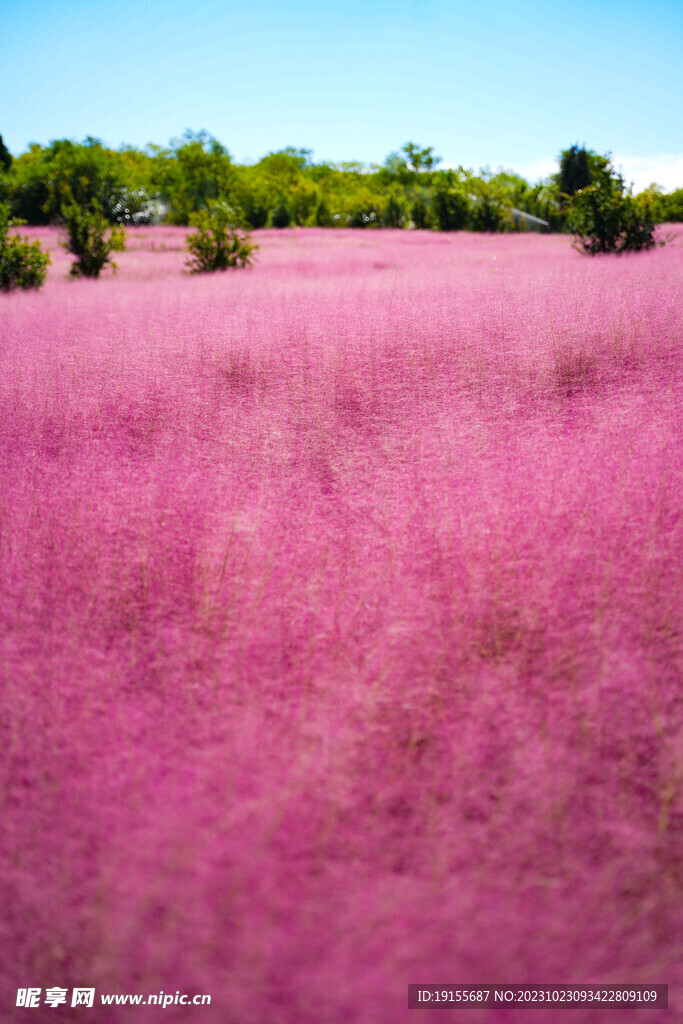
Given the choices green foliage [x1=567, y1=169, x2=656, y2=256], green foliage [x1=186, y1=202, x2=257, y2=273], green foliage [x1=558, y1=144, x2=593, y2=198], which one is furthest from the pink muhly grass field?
green foliage [x1=558, y1=144, x2=593, y2=198]

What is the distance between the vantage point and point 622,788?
Answer: 194 cm

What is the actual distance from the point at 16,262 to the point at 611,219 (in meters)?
11.1

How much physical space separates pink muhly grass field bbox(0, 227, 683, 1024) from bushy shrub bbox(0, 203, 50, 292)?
6.12 meters

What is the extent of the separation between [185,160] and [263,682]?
168 ft

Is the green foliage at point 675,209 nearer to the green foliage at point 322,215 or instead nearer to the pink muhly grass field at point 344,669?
the green foliage at point 322,215

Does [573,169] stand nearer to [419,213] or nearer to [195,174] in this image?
[419,213]

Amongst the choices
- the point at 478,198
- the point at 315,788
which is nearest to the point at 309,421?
the point at 315,788

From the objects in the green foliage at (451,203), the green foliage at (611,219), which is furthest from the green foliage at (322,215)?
the green foliage at (611,219)

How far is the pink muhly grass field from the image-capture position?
5.23 ft

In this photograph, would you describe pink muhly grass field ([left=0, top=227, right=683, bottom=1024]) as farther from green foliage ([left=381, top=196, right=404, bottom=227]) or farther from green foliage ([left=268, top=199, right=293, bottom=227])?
green foliage ([left=381, top=196, right=404, bottom=227])

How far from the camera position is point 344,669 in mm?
2430

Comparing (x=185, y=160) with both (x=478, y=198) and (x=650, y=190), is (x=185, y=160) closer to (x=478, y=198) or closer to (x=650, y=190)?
(x=478, y=198)

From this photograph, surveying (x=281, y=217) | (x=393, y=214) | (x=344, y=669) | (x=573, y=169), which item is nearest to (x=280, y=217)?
(x=281, y=217)

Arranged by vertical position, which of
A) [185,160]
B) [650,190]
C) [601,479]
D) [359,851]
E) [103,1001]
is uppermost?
[185,160]
